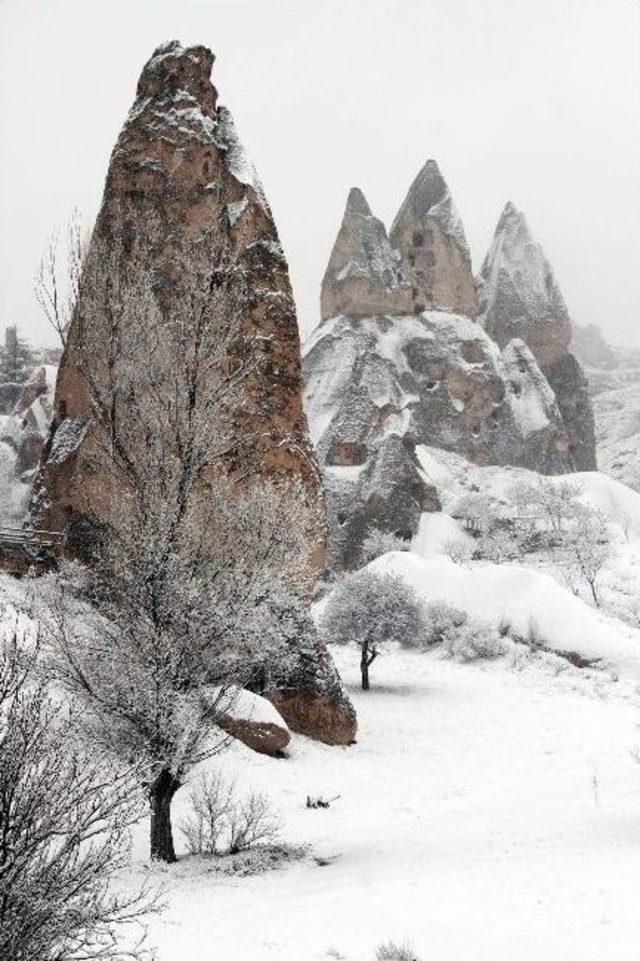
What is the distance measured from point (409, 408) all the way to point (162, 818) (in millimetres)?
79354

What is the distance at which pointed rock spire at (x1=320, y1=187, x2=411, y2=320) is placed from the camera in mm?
90875

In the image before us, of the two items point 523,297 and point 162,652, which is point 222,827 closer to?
point 162,652

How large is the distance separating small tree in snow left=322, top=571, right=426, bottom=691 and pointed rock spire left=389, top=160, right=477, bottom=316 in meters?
70.6

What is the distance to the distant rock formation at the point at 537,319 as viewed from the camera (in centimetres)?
10675

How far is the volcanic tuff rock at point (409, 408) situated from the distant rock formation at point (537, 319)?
10.7m

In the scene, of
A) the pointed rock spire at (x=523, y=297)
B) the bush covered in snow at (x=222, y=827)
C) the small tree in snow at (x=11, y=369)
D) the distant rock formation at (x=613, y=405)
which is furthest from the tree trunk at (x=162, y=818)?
the pointed rock spire at (x=523, y=297)

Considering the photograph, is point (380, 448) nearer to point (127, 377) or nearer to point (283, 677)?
point (283, 677)

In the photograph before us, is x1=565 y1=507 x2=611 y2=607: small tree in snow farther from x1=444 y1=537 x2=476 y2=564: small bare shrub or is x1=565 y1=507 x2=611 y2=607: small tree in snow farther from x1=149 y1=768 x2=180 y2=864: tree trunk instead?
x1=149 y1=768 x2=180 y2=864: tree trunk

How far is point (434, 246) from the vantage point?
99.2 m

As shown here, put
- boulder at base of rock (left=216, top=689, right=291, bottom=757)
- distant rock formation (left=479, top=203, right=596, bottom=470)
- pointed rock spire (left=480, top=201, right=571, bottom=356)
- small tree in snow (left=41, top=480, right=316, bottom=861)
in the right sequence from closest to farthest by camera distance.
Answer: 1. small tree in snow (left=41, top=480, right=316, bottom=861)
2. boulder at base of rock (left=216, top=689, right=291, bottom=757)
3. distant rock formation (left=479, top=203, right=596, bottom=470)
4. pointed rock spire (left=480, top=201, right=571, bottom=356)

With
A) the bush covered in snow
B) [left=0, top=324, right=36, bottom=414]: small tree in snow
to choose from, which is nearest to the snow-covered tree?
the bush covered in snow

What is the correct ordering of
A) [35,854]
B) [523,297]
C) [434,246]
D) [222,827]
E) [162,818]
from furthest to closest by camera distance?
[523,297]
[434,246]
[222,827]
[162,818]
[35,854]

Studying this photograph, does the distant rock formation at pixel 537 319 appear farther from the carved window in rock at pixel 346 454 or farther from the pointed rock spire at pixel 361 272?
the carved window in rock at pixel 346 454

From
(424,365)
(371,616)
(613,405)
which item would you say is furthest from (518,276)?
(371,616)
